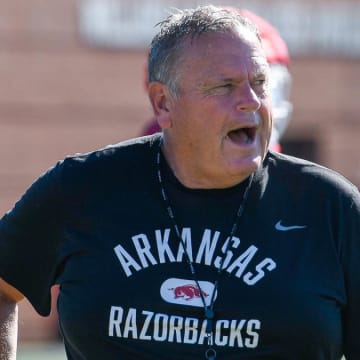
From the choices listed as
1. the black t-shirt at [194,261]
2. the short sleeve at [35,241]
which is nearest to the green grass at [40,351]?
the short sleeve at [35,241]

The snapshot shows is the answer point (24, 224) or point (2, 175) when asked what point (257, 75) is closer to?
point (24, 224)

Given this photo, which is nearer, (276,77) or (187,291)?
(187,291)

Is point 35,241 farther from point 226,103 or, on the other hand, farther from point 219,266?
point 226,103

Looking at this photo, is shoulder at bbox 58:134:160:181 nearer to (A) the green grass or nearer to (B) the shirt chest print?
(B) the shirt chest print

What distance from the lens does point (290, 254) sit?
2840 mm

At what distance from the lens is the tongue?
2.83 metres

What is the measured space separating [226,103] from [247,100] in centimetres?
5

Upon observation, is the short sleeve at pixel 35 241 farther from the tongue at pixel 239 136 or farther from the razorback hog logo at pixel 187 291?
the tongue at pixel 239 136

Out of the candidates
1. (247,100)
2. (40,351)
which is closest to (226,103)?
(247,100)

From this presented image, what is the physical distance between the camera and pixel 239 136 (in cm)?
285

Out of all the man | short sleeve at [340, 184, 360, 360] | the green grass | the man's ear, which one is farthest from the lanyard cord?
the green grass

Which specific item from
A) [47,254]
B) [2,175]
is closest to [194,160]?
[47,254]

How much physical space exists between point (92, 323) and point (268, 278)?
44 centimetres

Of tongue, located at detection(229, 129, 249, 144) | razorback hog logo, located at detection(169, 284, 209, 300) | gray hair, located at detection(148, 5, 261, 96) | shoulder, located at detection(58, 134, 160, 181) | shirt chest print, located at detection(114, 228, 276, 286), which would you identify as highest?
gray hair, located at detection(148, 5, 261, 96)
